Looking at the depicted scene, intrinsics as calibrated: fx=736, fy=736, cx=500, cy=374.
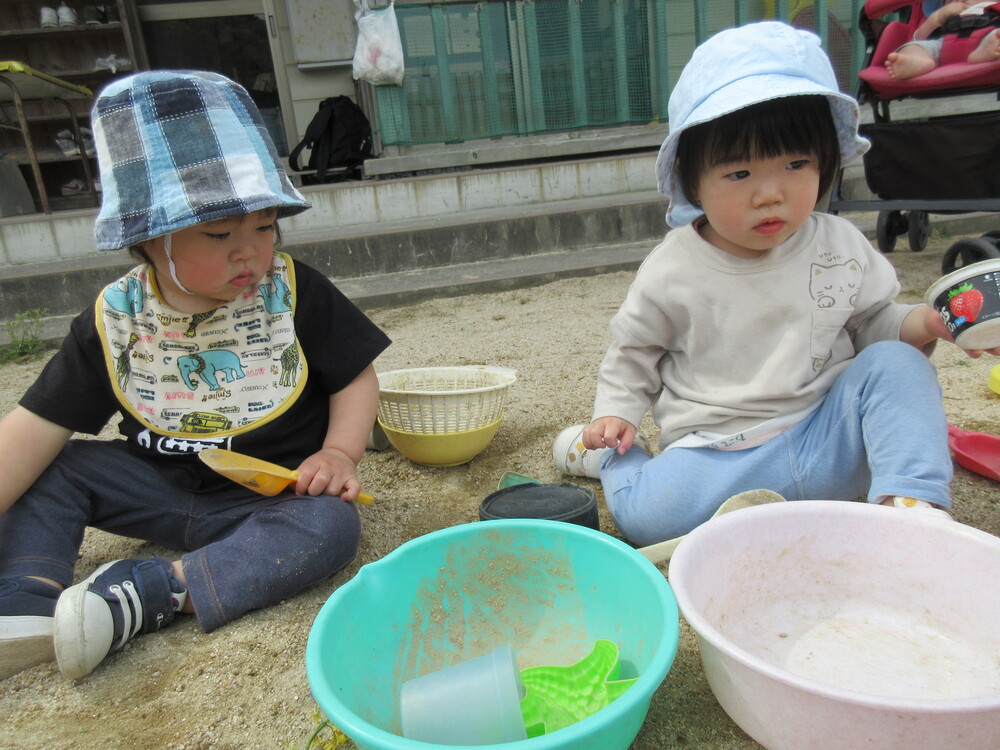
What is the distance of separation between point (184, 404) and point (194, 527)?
23 cm

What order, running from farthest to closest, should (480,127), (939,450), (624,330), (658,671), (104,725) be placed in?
(480,127) < (624,330) < (939,450) < (104,725) < (658,671)

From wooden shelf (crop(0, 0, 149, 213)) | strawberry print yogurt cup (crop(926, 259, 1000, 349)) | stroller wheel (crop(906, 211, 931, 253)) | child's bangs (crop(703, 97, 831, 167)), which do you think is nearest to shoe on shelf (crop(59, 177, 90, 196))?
wooden shelf (crop(0, 0, 149, 213))

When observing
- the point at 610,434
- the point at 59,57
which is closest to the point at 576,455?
the point at 610,434

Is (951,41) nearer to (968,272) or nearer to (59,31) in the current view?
(968,272)

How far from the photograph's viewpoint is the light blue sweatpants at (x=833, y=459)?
43.4 inches

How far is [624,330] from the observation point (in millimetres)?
1386

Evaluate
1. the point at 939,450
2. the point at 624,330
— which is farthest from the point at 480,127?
the point at 939,450

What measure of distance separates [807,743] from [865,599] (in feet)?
1.11

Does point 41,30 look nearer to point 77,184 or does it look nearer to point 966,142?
point 77,184

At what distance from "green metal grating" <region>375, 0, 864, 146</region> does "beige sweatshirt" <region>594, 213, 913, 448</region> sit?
426 centimetres

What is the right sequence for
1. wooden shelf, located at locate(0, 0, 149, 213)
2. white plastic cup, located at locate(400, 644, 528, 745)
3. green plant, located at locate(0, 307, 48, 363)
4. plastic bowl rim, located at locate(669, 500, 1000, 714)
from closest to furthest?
plastic bowl rim, located at locate(669, 500, 1000, 714), white plastic cup, located at locate(400, 644, 528, 745), green plant, located at locate(0, 307, 48, 363), wooden shelf, located at locate(0, 0, 149, 213)

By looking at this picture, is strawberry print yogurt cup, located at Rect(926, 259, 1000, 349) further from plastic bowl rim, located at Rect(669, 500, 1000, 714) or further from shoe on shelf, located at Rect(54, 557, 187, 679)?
shoe on shelf, located at Rect(54, 557, 187, 679)

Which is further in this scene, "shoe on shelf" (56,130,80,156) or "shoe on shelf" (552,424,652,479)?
"shoe on shelf" (56,130,80,156)

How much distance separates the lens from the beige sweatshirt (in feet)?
4.17
